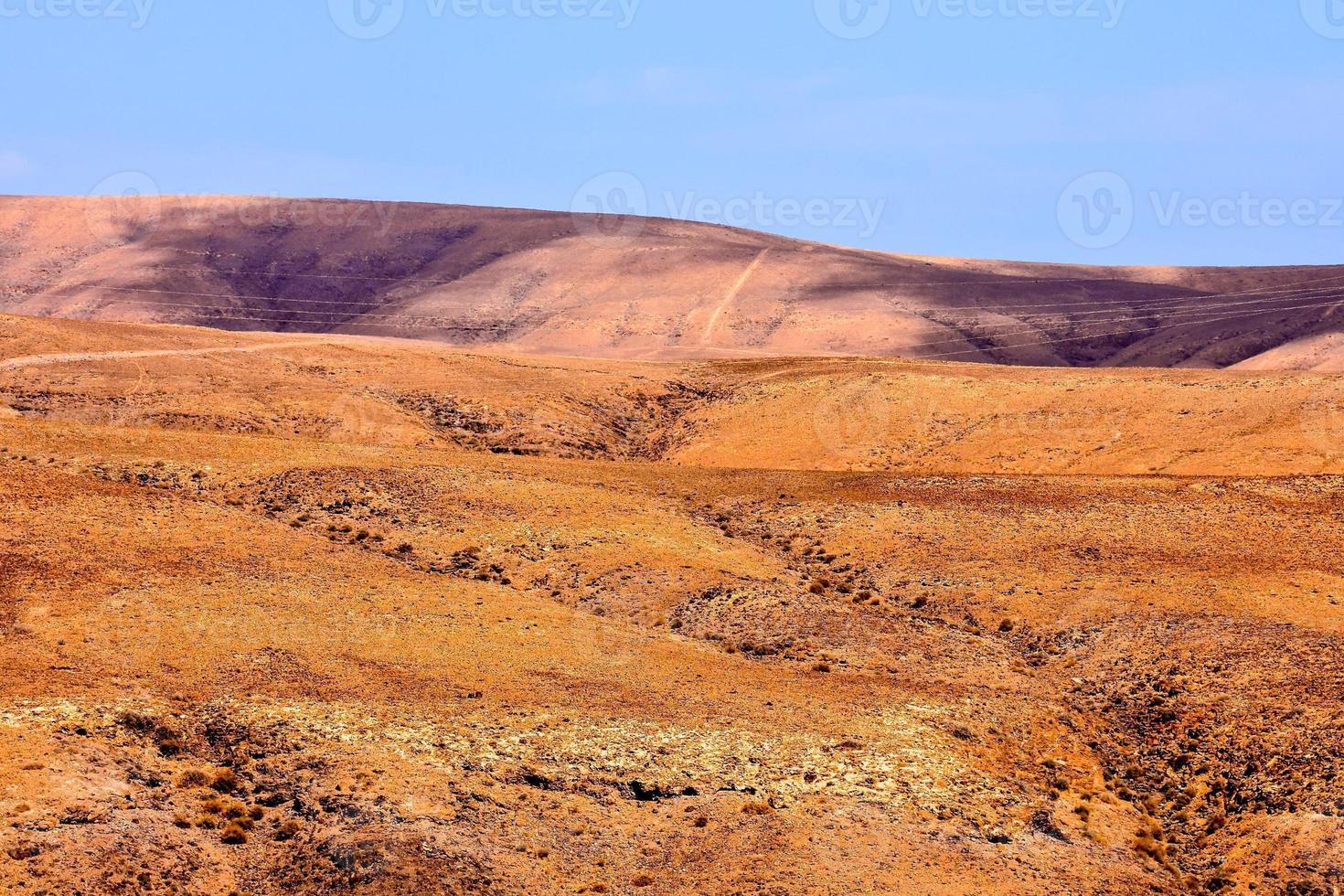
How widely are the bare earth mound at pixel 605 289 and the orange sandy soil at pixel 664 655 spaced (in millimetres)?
50018

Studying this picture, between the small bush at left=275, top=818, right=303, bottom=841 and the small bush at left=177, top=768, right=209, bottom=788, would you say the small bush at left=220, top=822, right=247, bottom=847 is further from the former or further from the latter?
the small bush at left=177, top=768, right=209, bottom=788

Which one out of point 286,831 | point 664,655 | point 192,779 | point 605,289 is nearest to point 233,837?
point 286,831

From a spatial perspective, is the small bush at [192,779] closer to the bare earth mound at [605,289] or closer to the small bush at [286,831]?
the small bush at [286,831]

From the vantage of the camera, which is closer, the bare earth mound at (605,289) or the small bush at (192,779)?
the small bush at (192,779)

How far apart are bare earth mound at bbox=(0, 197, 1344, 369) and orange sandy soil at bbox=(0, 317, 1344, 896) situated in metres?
50.0

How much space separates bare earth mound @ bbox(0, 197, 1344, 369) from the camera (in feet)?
329

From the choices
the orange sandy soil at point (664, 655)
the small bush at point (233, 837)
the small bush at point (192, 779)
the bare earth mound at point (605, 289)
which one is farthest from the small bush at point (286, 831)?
the bare earth mound at point (605, 289)

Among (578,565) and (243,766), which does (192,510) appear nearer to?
(578,565)

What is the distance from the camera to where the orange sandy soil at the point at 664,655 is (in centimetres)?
1952

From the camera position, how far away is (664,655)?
89.1 ft

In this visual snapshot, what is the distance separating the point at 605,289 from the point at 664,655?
86025 mm

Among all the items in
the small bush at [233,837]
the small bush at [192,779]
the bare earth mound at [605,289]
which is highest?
the bare earth mound at [605,289]

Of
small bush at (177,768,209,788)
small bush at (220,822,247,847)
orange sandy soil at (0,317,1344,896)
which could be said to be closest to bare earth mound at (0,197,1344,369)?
orange sandy soil at (0,317,1344,896)

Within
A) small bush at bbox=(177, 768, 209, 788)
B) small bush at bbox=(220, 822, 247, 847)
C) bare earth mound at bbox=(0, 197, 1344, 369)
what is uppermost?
bare earth mound at bbox=(0, 197, 1344, 369)
